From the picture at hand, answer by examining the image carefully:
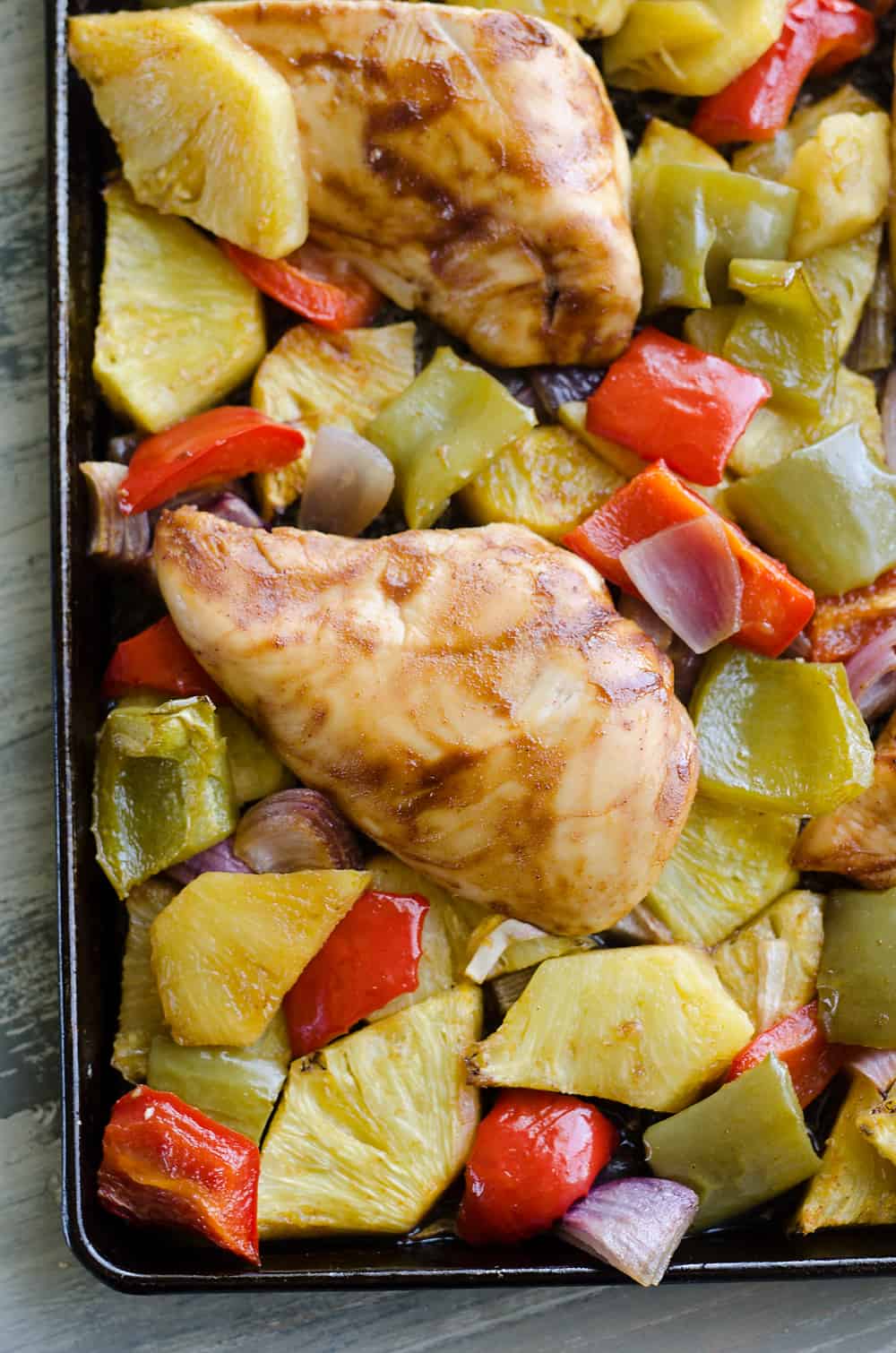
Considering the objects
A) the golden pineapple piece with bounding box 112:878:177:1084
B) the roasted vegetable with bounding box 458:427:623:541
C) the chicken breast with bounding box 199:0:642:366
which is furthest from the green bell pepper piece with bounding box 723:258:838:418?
the golden pineapple piece with bounding box 112:878:177:1084

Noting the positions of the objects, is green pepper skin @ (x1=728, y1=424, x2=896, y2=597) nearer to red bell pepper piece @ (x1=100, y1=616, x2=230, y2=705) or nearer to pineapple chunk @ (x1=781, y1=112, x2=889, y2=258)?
pineapple chunk @ (x1=781, y1=112, x2=889, y2=258)

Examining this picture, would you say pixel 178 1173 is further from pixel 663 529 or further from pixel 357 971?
pixel 663 529

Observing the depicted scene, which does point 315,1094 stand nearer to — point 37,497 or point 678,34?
point 37,497

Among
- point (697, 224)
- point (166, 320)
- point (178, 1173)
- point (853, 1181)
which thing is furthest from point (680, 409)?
point (178, 1173)

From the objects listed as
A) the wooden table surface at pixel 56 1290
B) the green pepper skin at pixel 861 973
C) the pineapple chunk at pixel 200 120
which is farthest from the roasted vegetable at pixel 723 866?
the pineapple chunk at pixel 200 120

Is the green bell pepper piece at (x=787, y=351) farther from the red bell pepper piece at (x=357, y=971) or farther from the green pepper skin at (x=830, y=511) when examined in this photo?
the red bell pepper piece at (x=357, y=971)

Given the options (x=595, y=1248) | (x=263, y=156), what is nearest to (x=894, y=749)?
(x=595, y=1248)
